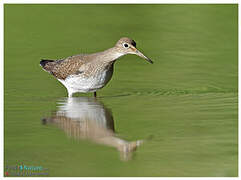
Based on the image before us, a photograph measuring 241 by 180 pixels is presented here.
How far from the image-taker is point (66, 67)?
1271 cm

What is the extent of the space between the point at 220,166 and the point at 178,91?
4.50 meters

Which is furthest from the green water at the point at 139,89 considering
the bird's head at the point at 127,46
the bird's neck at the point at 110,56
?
the bird's head at the point at 127,46

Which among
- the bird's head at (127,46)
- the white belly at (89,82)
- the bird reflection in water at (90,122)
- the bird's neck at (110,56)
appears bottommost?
the bird reflection in water at (90,122)

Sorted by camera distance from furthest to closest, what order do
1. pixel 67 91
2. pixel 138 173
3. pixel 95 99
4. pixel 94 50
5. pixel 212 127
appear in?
pixel 94 50, pixel 67 91, pixel 95 99, pixel 212 127, pixel 138 173

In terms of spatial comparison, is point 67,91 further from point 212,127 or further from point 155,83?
point 212,127

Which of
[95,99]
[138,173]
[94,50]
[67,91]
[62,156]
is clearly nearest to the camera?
[138,173]

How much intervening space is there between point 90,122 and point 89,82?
205 centimetres

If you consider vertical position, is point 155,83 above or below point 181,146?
above

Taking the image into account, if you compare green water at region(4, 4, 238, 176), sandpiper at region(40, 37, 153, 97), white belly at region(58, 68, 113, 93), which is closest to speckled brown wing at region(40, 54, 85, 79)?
sandpiper at region(40, 37, 153, 97)

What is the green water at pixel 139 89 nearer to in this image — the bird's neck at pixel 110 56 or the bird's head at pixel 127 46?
the bird's neck at pixel 110 56

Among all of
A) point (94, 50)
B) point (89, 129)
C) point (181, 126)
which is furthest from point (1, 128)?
point (94, 50)

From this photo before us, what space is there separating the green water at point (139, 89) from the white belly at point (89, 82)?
13.3 inches

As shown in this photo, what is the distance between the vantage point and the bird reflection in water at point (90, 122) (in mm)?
9048

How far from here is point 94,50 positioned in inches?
624
